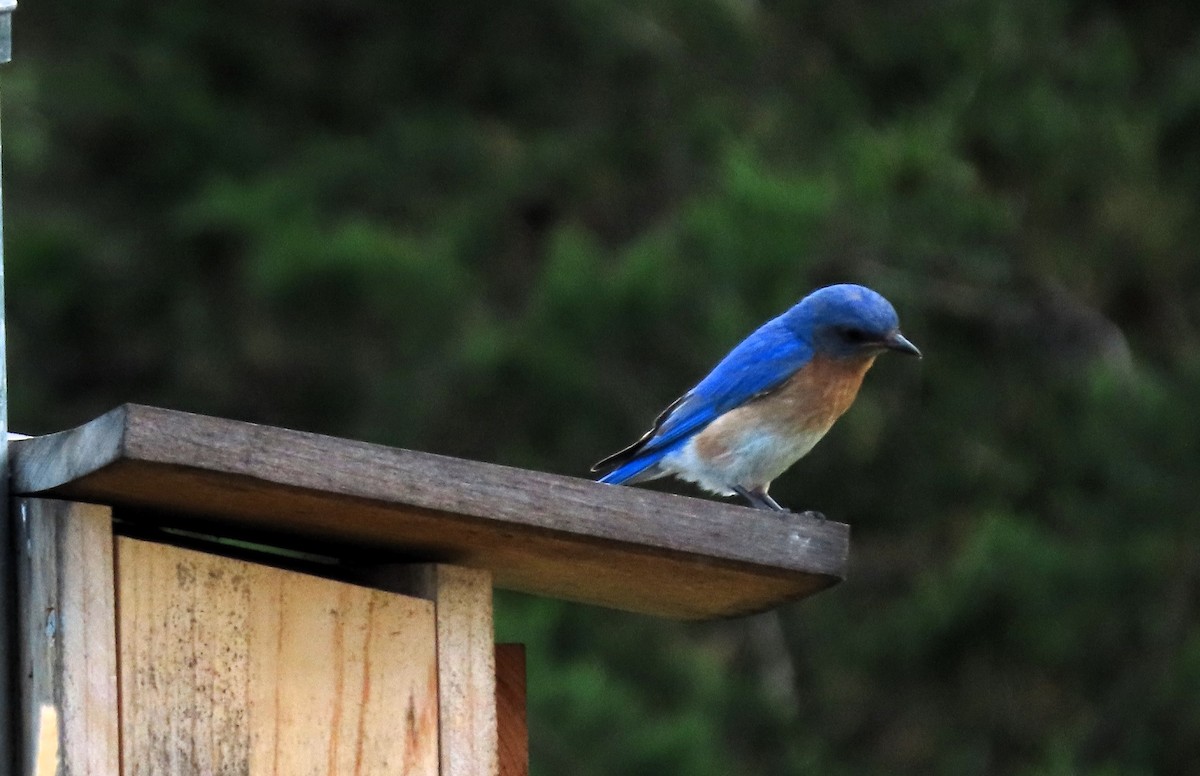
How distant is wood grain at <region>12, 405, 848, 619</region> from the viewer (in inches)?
87.8

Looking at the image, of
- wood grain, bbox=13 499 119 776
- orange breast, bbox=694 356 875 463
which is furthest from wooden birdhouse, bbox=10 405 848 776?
orange breast, bbox=694 356 875 463

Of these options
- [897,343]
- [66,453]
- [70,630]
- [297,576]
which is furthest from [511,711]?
[897,343]

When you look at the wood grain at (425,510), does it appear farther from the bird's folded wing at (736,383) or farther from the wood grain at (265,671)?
the bird's folded wing at (736,383)

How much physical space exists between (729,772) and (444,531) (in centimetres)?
533

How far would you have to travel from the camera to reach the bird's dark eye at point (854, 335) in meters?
4.12

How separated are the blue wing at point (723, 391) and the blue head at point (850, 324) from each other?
0.04m

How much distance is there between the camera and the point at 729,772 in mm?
7660

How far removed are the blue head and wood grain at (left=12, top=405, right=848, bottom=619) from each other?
4.03 feet

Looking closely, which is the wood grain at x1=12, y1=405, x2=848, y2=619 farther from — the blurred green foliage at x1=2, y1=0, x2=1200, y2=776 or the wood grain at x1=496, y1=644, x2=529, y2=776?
the blurred green foliage at x1=2, y1=0, x2=1200, y2=776

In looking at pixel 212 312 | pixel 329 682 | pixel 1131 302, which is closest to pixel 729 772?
pixel 1131 302

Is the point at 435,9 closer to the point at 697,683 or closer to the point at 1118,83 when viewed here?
the point at 1118,83

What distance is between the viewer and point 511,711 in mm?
2949

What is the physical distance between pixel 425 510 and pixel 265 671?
1.12 feet

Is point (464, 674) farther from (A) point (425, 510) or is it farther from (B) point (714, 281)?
(B) point (714, 281)
